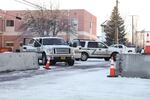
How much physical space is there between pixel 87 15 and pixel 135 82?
7708 centimetres

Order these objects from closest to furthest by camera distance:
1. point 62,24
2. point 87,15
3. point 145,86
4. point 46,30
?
point 145,86
point 46,30
point 62,24
point 87,15

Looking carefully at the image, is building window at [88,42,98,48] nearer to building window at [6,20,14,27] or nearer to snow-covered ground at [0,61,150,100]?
snow-covered ground at [0,61,150,100]

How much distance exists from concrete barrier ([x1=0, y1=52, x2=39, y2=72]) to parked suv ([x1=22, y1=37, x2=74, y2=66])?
3330mm

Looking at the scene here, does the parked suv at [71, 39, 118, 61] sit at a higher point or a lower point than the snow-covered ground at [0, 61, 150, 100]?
higher

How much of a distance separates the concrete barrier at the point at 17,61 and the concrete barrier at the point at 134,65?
6235 mm

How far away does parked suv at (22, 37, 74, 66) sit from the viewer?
2622 cm

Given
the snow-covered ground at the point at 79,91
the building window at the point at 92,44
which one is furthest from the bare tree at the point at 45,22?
the snow-covered ground at the point at 79,91

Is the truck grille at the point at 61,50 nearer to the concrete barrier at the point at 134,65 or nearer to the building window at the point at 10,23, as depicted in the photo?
the concrete barrier at the point at 134,65

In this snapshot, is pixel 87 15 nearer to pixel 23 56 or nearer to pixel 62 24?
pixel 62 24

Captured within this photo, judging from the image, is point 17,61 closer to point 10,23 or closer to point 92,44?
point 92,44

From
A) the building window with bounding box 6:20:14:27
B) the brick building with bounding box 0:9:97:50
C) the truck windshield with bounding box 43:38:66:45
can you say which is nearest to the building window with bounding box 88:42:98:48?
the truck windshield with bounding box 43:38:66:45

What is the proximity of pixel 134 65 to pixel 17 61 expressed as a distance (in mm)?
7099

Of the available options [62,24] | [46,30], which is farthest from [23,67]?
[62,24]

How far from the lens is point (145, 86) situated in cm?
1390
